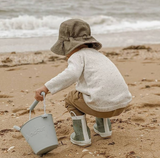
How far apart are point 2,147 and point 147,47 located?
474 centimetres

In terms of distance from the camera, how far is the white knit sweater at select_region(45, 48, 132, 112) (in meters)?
2.16

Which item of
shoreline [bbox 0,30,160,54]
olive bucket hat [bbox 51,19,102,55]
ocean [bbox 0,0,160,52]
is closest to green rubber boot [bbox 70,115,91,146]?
olive bucket hat [bbox 51,19,102,55]

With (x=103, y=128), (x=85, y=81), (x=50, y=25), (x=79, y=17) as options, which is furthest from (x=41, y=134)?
(x=79, y=17)

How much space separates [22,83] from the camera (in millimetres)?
4176

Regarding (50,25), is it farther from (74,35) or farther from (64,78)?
(64,78)

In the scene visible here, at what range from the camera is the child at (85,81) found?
2.18 m

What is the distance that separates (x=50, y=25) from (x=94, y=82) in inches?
310

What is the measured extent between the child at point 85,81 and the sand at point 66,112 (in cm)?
22

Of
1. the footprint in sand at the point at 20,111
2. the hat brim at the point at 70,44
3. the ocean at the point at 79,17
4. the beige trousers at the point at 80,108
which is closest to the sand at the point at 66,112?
the footprint in sand at the point at 20,111

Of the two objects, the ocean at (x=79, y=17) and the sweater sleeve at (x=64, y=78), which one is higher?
the sweater sleeve at (x=64, y=78)

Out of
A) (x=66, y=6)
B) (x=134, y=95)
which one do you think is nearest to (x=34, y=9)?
(x=66, y=6)

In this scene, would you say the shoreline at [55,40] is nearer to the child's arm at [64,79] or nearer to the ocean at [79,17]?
the ocean at [79,17]

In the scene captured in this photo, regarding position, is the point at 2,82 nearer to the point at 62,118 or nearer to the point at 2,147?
the point at 62,118

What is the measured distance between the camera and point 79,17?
1163 centimetres
